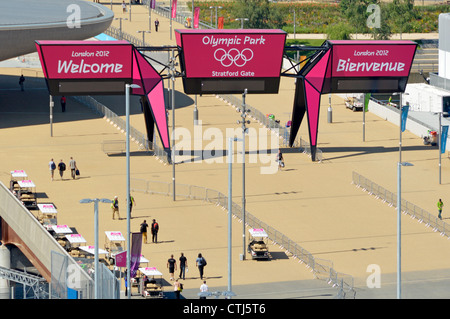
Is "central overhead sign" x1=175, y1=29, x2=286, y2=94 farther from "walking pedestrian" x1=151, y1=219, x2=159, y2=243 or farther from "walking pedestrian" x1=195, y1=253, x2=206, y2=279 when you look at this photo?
"walking pedestrian" x1=195, y1=253, x2=206, y2=279

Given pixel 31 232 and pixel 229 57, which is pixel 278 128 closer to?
pixel 229 57

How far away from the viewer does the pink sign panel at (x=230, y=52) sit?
79500 mm

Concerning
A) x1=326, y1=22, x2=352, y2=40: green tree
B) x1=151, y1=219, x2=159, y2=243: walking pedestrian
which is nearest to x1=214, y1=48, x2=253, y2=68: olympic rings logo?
x1=151, y1=219, x2=159, y2=243: walking pedestrian

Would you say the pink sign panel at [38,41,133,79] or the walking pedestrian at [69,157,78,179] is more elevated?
the pink sign panel at [38,41,133,79]

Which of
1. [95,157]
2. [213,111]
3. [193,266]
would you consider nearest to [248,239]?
[193,266]

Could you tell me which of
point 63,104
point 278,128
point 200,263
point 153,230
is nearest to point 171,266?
point 200,263

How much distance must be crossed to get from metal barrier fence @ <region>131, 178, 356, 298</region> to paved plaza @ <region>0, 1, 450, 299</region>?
0.46 m

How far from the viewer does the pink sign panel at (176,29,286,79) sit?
7950 cm

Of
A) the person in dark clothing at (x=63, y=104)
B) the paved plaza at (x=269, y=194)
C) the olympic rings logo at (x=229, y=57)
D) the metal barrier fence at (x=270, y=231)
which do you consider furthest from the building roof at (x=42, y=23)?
the metal barrier fence at (x=270, y=231)

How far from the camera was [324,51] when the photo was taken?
267 ft

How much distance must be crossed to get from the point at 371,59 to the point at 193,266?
28146 mm

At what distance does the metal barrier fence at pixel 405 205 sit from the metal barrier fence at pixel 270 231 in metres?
8.55

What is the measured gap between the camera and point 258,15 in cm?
13888
